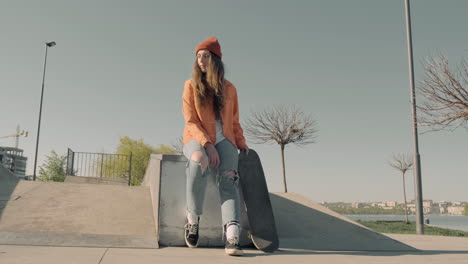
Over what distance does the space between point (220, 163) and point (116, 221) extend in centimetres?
134

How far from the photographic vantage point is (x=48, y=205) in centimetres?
413

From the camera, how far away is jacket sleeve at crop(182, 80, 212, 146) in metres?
3.31

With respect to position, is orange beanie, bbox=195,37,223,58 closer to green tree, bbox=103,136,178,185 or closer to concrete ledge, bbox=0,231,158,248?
concrete ledge, bbox=0,231,158,248

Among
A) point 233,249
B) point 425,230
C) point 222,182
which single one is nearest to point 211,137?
point 222,182

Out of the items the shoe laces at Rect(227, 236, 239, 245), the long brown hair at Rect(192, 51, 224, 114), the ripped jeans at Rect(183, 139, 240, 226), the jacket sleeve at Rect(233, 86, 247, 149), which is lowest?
the shoe laces at Rect(227, 236, 239, 245)

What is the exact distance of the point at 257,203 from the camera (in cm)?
349

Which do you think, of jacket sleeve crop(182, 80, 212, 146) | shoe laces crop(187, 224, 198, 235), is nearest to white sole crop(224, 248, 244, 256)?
shoe laces crop(187, 224, 198, 235)

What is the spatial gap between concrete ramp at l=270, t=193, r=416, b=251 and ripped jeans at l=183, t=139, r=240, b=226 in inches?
31.8

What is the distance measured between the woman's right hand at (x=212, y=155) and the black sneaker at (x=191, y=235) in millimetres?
614

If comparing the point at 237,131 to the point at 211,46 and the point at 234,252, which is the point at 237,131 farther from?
the point at 234,252

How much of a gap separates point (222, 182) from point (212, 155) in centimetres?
28

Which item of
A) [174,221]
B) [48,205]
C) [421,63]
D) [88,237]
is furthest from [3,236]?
[421,63]

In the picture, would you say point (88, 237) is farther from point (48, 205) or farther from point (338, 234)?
point (338, 234)

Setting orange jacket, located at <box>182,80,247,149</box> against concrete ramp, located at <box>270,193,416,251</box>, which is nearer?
orange jacket, located at <box>182,80,247,149</box>
